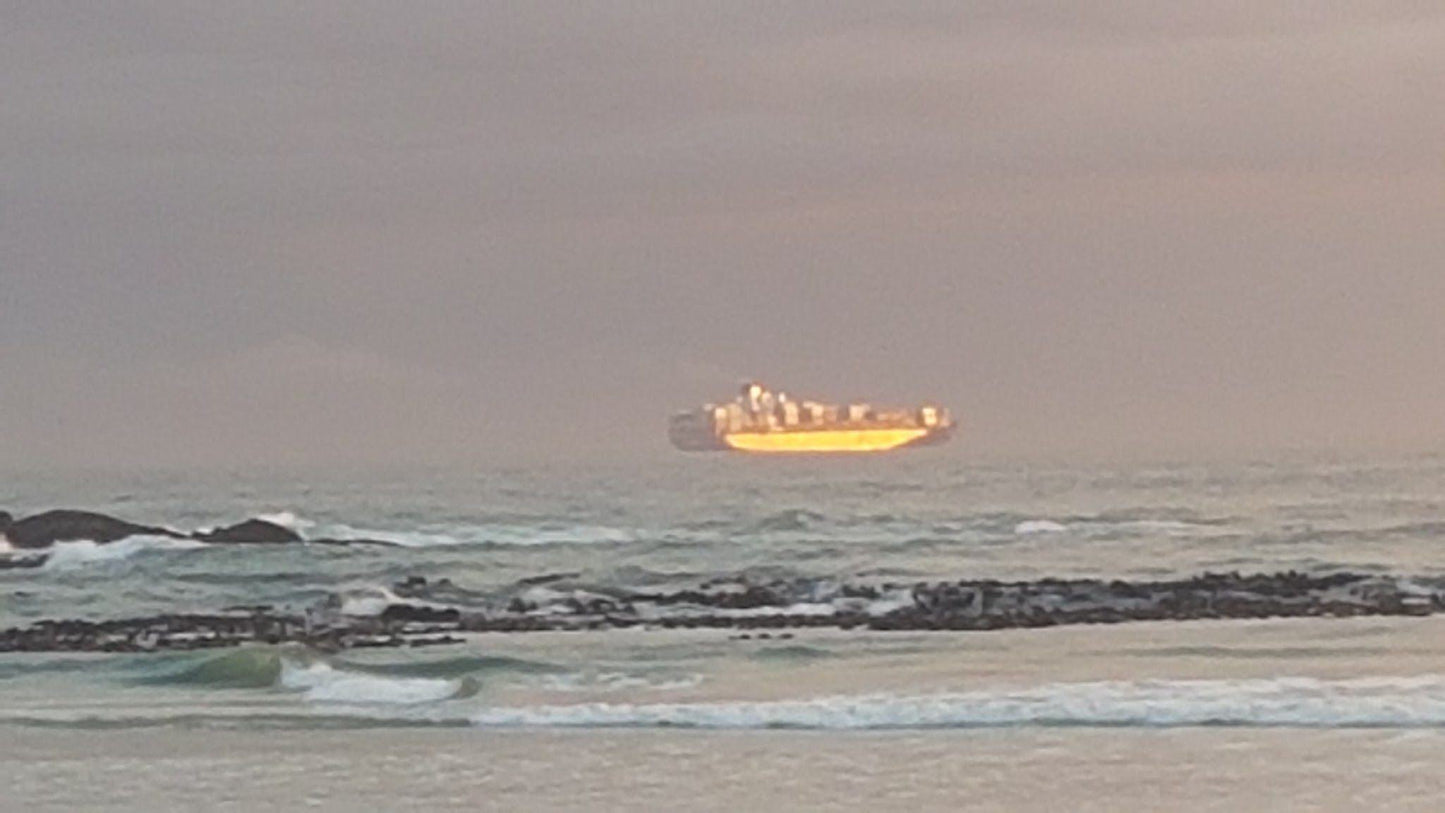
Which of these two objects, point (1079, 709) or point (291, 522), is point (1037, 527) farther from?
point (1079, 709)

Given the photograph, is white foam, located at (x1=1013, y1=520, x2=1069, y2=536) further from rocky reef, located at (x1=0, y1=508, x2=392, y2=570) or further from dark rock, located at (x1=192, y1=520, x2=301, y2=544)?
dark rock, located at (x1=192, y1=520, x2=301, y2=544)

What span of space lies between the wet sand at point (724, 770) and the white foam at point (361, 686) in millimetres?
2100

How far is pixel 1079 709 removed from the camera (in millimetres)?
17828

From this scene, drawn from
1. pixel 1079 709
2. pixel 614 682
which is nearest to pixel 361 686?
pixel 614 682

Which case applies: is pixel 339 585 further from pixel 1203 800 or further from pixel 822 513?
pixel 1203 800

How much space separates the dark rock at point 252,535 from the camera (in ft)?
139

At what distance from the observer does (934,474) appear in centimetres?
7181

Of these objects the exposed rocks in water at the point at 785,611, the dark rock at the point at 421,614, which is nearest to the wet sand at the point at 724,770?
the exposed rocks in water at the point at 785,611

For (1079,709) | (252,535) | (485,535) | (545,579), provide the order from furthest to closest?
(485,535) → (252,535) → (545,579) → (1079,709)

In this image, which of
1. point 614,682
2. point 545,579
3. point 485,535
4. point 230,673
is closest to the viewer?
point 614,682

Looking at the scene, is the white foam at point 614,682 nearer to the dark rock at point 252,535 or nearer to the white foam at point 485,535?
the dark rock at point 252,535

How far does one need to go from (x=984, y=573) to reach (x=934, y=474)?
36.2 metres

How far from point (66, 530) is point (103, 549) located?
2231 mm

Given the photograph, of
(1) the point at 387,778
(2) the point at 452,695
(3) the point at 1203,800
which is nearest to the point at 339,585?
(2) the point at 452,695
